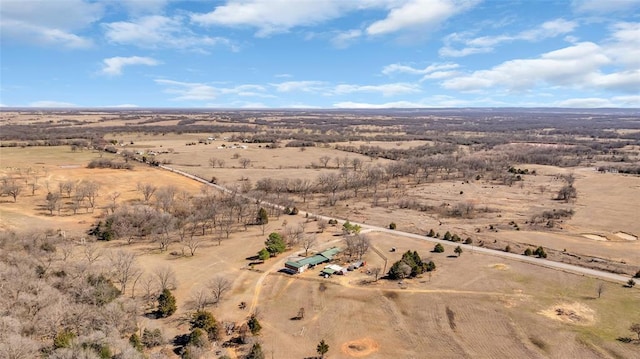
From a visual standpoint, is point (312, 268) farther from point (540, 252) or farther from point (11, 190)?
point (11, 190)

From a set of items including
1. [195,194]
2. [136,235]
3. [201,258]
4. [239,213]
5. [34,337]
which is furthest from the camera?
[195,194]

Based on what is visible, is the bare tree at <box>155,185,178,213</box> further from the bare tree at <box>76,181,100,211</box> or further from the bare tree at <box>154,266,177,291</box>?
the bare tree at <box>154,266,177,291</box>

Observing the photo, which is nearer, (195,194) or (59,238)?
(59,238)

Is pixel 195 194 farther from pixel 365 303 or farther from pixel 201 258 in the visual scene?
pixel 365 303

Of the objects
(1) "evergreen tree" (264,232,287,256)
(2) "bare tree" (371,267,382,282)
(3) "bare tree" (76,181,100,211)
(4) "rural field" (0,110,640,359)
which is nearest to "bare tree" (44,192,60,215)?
(4) "rural field" (0,110,640,359)

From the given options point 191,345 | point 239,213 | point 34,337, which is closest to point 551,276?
point 191,345

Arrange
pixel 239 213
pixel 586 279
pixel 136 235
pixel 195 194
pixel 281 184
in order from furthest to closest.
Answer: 1. pixel 281 184
2. pixel 195 194
3. pixel 239 213
4. pixel 136 235
5. pixel 586 279
